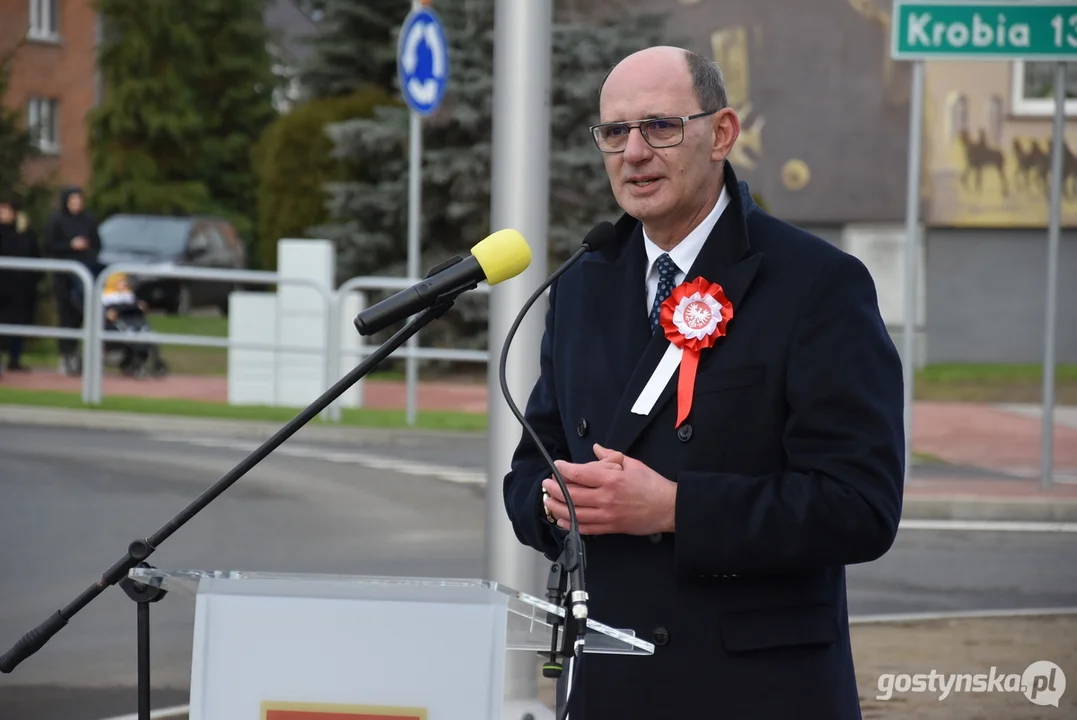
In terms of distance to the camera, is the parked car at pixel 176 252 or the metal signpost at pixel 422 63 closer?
the metal signpost at pixel 422 63

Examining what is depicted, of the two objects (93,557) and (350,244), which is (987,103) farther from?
(93,557)

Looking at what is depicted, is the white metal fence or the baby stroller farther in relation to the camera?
the baby stroller

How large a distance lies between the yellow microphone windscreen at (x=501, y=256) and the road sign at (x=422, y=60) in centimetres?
1190

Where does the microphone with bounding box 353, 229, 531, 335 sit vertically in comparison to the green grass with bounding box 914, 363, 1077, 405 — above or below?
above

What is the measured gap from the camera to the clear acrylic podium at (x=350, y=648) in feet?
7.57

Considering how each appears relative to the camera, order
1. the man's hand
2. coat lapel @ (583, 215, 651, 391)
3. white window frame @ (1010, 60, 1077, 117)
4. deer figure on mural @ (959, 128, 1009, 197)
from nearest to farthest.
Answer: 1. the man's hand
2. coat lapel @ (583, 215, 651, 391)
3. white window frame @ (1010, 60, 1077, 117)
4. deer figure on mural @ (959, 128, 1009, 197)

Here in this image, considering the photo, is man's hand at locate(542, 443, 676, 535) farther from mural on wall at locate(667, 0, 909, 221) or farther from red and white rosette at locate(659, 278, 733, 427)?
mural on wall at locate(667, 0, 909, 221)

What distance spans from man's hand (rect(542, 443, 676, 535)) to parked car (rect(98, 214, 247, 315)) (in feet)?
89.4

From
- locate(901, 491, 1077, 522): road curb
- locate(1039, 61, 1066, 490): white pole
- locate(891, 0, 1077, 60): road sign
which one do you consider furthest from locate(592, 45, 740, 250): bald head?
locate(1039, 61, 1066, 490): white pole

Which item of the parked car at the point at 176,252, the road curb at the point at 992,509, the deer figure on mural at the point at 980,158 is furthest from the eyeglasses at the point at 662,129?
the parked car at the point at 176,252

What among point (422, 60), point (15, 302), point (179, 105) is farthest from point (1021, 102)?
point (179, 105)

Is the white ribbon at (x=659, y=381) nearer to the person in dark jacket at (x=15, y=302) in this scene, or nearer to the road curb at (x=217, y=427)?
the road curb at (x=217, y=427)

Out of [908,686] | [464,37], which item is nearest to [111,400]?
[464,37]

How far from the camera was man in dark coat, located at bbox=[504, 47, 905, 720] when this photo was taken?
2.73 metres
